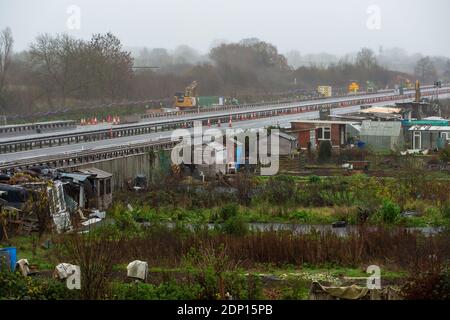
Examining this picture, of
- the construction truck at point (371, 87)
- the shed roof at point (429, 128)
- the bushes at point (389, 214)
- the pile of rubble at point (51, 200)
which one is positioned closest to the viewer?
the pile of rubble at point (51, 200)

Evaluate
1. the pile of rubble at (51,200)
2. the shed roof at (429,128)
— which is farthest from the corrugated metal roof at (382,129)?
the pile of rubble at (51,200)

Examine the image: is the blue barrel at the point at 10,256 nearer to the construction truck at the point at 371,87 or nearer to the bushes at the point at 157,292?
the bushes at the point at 157,292

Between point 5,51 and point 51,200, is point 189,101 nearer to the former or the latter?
point 5,51

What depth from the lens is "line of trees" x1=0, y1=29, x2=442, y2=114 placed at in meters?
40.2

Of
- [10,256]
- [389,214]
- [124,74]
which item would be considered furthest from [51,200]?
[124,74]

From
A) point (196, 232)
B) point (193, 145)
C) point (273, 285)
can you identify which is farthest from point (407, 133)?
point (273, 285)

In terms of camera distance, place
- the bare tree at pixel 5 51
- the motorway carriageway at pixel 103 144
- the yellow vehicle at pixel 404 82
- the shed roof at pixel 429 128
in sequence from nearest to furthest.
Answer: the motorway carriageway at pixel 103 144 < the shed roof at pixel 429 128 < the bare tree at pixel 5 51 < the yellow vehicle at pixel 404 82

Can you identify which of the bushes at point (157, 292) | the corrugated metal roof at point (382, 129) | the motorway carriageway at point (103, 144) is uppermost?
the corrugated metal roof at point (382, 129)

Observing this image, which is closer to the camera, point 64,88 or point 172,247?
point 172,247

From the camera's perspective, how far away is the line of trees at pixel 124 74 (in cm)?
4019

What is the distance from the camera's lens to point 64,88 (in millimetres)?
39812

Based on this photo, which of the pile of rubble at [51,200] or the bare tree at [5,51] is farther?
the bare tree at [5,51]

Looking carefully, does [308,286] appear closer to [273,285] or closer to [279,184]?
[273,285]
